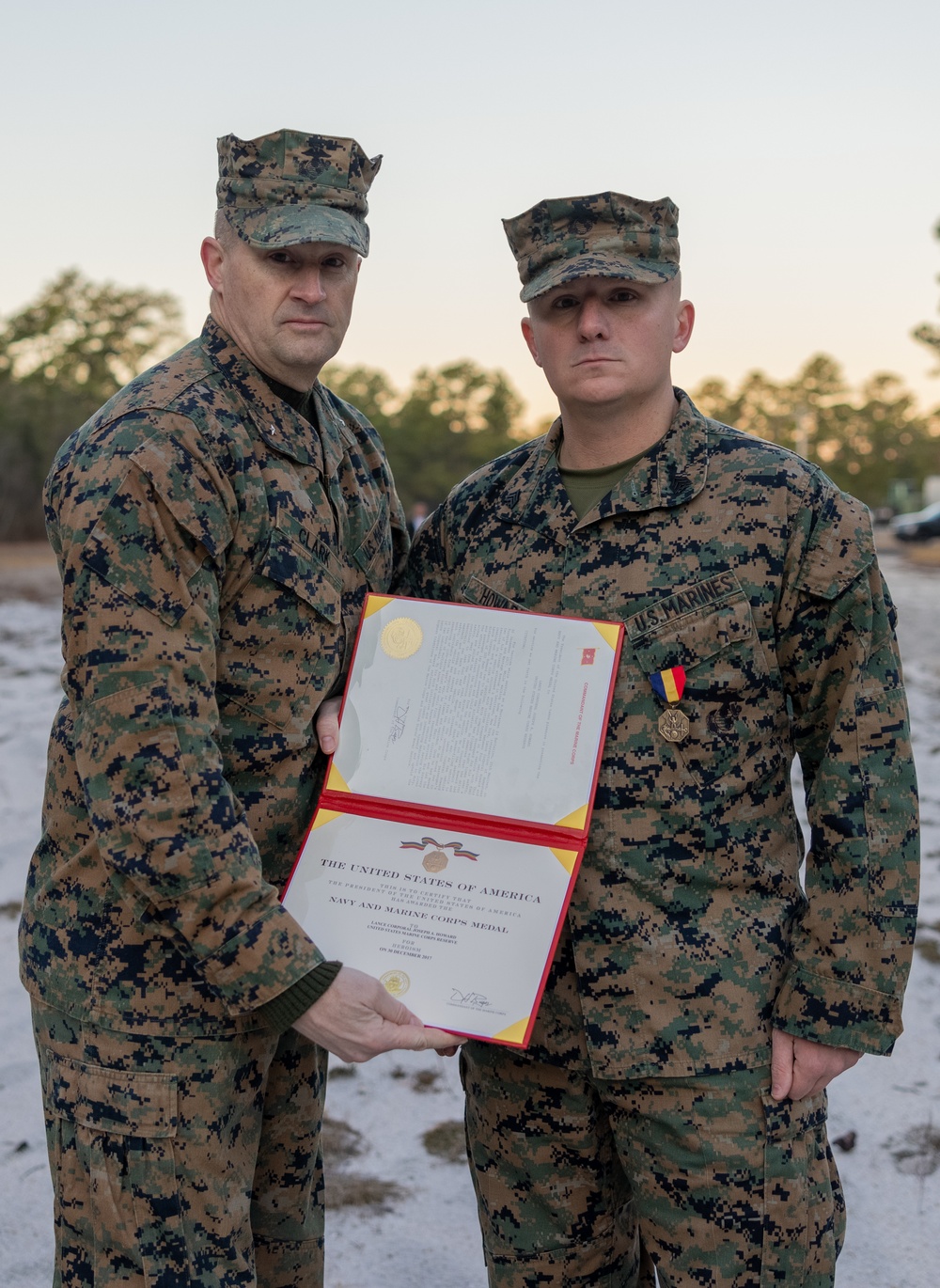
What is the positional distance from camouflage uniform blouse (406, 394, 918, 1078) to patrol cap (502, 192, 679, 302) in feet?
1.41

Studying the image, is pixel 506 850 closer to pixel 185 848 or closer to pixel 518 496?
pixel 185 848

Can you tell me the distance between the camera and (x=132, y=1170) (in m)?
2.19

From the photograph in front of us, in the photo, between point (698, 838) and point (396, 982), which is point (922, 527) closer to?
point (698, 838)

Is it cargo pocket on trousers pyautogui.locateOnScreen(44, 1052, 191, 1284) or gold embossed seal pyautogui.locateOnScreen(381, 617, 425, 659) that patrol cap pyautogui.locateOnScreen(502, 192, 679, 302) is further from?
cargo pocket on trousers pyautogui.locateOnScreen(44, 1052, 191, 1284)

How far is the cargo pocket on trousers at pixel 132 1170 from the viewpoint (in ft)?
7.18

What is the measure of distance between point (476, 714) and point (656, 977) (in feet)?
2.07

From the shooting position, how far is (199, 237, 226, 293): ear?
2451 millimetres

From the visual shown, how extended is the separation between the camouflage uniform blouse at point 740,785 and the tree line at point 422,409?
25817mm

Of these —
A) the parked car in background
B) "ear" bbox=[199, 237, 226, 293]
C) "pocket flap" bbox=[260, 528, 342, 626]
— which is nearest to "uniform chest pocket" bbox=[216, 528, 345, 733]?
"pocket flap" bbox=[260, 528, 342, 626]

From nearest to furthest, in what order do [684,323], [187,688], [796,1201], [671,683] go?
[187,688], [796,1201], [671,683], [684,323]

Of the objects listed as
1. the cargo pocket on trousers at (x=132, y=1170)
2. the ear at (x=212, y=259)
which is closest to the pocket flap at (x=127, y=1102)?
the cargo pocket on trousers at (x=132, y=1170)

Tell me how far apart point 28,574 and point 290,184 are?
1864cm

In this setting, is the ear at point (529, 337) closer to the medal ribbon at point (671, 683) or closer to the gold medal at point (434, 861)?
the medal ribbon at point (671, 683)
